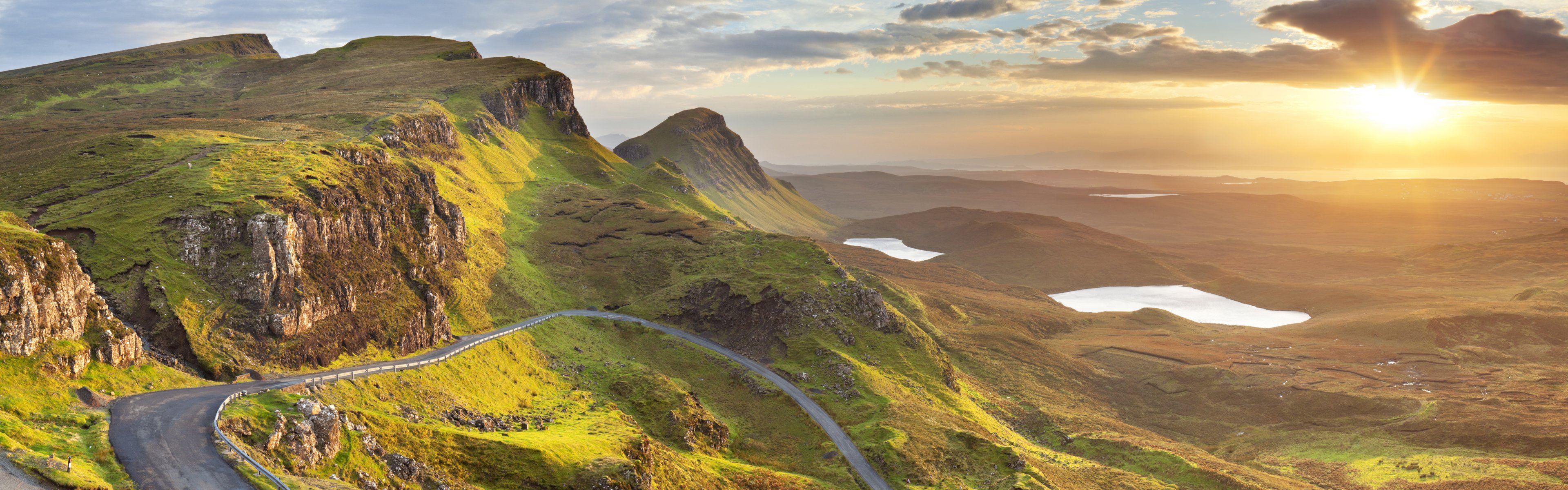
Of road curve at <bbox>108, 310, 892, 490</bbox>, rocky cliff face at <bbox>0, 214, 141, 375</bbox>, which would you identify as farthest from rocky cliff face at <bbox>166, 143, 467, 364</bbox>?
rocky cliff face at <bbox>0, 214, 141, 375</bbox>

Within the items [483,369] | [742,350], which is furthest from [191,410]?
[742,350]

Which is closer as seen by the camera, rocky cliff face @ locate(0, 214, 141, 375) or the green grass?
the green grass

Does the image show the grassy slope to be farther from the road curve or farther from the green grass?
the road curve

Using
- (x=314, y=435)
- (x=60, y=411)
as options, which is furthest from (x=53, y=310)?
(x=314, y=435)

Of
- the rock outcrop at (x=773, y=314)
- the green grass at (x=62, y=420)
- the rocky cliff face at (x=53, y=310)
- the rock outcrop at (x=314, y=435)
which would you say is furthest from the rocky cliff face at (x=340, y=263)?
the rock outcrop at (x=773, y=314)

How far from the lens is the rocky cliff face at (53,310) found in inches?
1813

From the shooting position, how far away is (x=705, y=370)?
9988 cm

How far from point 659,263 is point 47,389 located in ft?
299

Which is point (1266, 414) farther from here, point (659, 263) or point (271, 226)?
point (271, 226)

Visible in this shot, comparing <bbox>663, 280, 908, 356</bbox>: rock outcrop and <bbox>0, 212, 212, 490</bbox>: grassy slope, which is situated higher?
<bbox>0, 212, 212, 490</bbox>: grassy slope

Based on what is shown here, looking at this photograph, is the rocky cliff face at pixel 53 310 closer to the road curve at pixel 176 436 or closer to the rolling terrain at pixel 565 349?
the rolling terrain at pixel 565 349

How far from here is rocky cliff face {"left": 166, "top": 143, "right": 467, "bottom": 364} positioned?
64.4 meters

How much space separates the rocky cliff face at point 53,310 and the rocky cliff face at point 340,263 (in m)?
10.3

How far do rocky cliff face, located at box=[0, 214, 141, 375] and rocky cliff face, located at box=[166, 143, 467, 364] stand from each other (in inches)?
406
